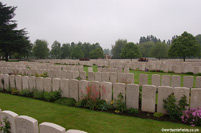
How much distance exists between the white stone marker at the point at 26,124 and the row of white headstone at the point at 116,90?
2.96 metres

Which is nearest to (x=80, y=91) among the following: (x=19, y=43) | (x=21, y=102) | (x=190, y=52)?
(x=21, y=102)

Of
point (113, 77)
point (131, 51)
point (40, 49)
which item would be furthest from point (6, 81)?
point (40, 49)

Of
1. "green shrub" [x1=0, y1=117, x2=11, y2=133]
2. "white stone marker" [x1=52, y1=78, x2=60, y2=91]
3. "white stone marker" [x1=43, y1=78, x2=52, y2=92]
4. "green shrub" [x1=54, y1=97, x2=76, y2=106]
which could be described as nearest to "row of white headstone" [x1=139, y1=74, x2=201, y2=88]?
"green shrub" [x1=54, y1=97, x2=76, y2=106]

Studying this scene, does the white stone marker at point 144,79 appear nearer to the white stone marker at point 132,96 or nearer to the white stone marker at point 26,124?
the white stone marker at point 132,96

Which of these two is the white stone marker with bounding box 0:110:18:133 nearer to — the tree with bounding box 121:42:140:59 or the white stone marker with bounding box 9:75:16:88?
the white stone marker with bounding box 9:75:16:88

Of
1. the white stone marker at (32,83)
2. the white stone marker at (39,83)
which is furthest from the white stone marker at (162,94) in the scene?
the white stone marker at (32,83)

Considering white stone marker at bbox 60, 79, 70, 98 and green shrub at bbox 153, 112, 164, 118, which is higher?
white stone marker at bbox 60, 79, 70, 98

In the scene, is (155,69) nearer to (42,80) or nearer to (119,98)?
(119,98)

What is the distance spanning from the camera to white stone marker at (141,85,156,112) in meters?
4.56

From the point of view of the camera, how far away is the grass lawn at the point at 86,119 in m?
3.63

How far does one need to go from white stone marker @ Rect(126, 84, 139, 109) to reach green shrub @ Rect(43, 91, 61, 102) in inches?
132

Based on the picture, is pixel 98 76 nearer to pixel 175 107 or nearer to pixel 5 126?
pixel 175 107

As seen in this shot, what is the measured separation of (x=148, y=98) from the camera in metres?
4.65

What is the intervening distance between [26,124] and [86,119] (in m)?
2.09
